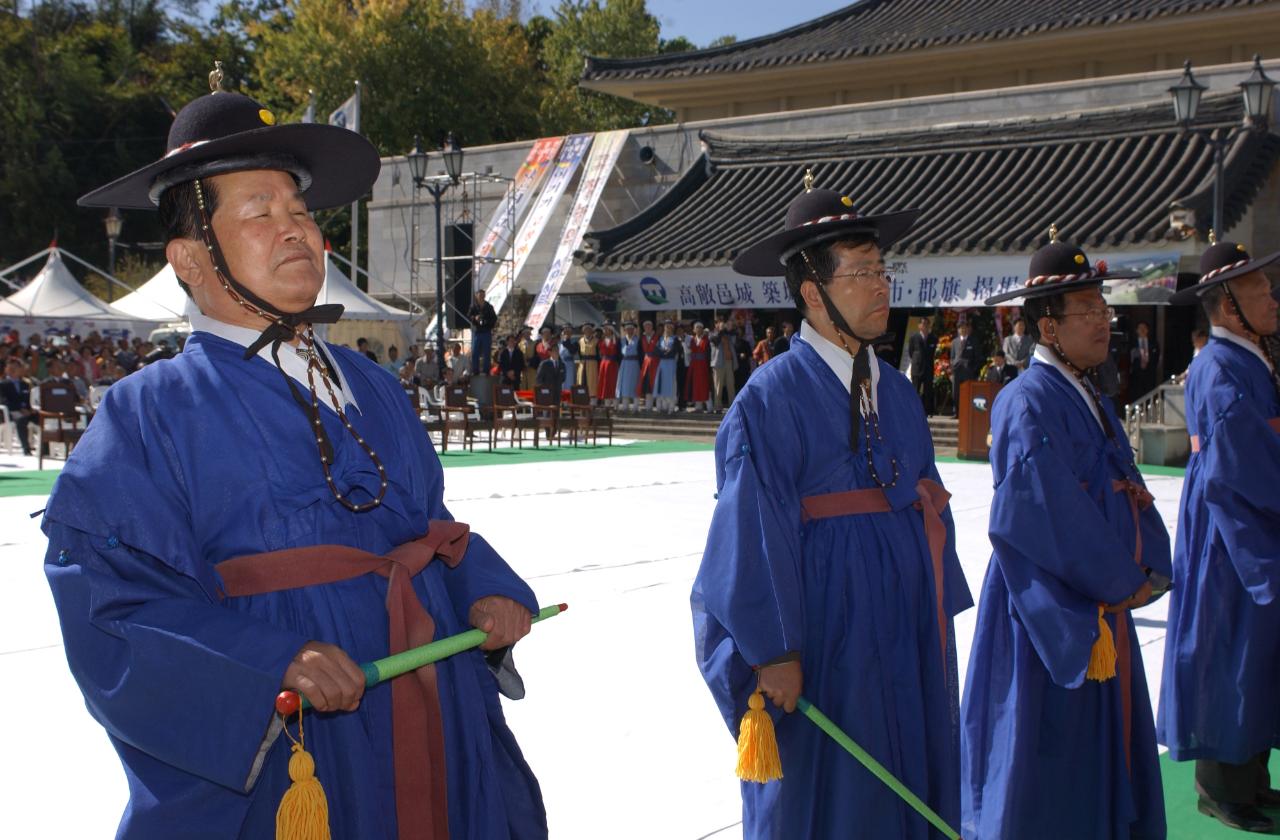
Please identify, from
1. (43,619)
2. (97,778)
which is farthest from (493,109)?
(97,778)

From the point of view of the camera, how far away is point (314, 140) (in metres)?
2.42

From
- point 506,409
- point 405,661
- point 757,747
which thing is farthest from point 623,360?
point 405,661

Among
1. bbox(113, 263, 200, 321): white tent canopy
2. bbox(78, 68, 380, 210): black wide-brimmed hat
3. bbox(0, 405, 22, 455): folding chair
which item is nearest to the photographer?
bbox(78, 68, 380, 210): black wide-brimmed hat

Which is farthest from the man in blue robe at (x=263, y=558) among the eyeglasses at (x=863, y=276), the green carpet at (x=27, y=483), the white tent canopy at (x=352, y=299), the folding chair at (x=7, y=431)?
the white tent canopy at (x=352, y=299)

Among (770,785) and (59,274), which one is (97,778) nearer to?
(770,785)

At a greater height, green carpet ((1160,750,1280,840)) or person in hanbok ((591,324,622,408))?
person in hanbok ((591,324,622,408))

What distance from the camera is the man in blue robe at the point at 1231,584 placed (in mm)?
4336

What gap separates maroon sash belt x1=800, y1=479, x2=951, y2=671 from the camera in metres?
3.26

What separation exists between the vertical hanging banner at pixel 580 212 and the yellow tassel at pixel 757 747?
853 inches

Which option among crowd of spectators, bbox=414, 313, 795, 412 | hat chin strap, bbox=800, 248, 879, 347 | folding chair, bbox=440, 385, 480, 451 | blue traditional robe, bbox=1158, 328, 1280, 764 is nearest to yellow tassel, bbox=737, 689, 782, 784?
hat chin strap, bbox=800, 248, 879, 347

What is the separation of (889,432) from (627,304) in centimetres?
2030

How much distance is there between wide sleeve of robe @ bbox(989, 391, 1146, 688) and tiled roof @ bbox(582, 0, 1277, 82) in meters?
19.1

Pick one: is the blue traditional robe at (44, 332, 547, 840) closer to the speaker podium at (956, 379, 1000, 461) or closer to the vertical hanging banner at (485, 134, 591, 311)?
A: the speaker podium at (956, 379, 1000, 461)

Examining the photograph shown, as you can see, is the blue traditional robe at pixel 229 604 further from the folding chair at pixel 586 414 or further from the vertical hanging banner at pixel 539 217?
the vertical hanging banner at pixel 539 217
